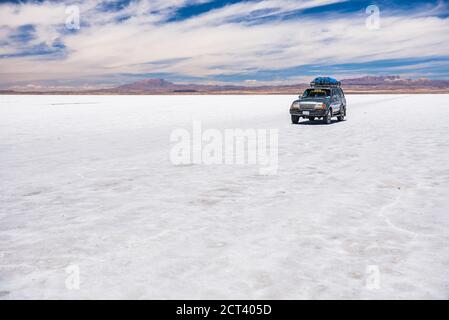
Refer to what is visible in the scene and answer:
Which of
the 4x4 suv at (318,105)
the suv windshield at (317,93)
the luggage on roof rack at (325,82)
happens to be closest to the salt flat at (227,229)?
the 4x4 suv at (318,105)

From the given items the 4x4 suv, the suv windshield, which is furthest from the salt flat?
the suv windshield

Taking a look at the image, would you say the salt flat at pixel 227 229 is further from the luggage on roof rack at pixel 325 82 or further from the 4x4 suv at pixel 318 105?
the luggage on roof rack at pixel 325 82

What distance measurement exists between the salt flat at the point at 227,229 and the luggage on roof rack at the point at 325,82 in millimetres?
17212

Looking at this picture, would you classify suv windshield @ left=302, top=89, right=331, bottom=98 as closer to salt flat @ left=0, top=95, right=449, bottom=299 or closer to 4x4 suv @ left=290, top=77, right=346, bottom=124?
4x4 suv @ left=290, top=77, right=346, bottom=124

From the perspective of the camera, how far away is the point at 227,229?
18.0ft

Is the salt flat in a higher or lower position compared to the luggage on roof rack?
lower

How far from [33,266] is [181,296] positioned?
1.65 meters

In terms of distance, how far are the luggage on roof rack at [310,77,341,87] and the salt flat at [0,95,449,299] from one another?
17212 millimetres

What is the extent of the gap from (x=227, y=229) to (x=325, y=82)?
24069 millimetres

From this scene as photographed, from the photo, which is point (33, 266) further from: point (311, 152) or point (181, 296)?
point (311, 152)

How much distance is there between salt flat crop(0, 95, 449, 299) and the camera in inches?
153

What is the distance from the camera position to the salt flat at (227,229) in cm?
389

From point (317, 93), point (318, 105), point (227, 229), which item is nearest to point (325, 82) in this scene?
point (317, 93)
